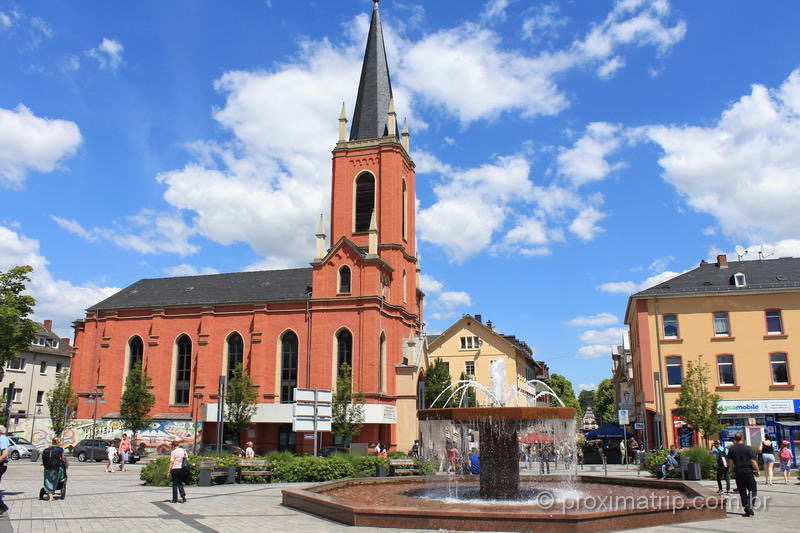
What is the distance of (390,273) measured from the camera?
157 ft

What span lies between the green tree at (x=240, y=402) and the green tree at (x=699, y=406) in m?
27.3

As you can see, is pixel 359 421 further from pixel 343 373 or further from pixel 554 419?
pixel 554 419

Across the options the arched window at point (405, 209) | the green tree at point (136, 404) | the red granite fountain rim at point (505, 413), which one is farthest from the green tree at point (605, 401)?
the red granite fountain rim at point (505, 413)

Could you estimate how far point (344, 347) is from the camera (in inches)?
1778

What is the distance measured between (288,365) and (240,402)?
490cm

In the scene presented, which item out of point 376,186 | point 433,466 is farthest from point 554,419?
point 376,186

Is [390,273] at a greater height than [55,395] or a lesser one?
greater

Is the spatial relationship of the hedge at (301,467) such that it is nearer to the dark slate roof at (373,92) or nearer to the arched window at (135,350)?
the arched window at (135,350)

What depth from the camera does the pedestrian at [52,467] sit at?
16.3 m

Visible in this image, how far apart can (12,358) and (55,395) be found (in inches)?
681

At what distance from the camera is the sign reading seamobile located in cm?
3712

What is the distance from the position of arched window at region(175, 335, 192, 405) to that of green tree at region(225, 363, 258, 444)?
6.41m

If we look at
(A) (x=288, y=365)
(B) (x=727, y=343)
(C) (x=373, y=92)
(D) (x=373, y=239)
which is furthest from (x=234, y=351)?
(B) (x=727, y=343)

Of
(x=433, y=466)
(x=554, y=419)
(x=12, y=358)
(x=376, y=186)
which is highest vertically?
(x=376, y=186)
